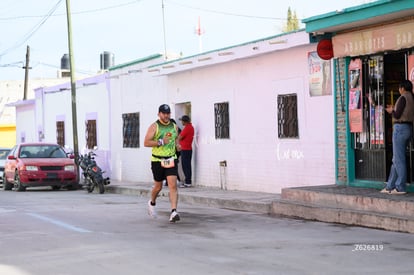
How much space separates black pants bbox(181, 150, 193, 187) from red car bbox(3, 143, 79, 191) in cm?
477

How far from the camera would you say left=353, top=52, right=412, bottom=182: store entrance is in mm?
13797

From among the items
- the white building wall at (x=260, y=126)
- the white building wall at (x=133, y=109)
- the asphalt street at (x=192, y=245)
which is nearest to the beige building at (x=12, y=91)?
the white building wall at (x=133, y=109)

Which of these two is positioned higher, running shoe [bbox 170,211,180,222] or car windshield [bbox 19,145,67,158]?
car windshield [bbox 19,145,67,158]

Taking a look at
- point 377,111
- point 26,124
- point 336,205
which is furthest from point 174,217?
point 26,124

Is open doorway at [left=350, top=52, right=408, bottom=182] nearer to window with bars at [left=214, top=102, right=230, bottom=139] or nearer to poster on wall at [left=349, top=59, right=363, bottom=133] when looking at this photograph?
poster on wall at [left=349, top=59, right=363, bottom=133]

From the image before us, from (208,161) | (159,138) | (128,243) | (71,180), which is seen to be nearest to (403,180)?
(159,138)

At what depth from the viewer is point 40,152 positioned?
24.5m

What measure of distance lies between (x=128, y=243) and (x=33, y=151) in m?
15.4

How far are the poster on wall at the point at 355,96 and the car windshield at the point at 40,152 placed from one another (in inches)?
488

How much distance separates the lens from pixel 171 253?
899 cm

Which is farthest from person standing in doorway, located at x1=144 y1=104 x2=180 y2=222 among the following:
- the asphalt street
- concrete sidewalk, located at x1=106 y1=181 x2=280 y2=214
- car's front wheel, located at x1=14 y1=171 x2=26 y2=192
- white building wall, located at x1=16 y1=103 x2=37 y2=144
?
white building wall, located at x1=16 y1=103 x2=37 y2=144

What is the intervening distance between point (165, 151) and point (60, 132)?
22.4 meters

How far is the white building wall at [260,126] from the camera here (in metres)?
15.9

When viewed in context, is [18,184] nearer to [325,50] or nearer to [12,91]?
Result: [325,50]
